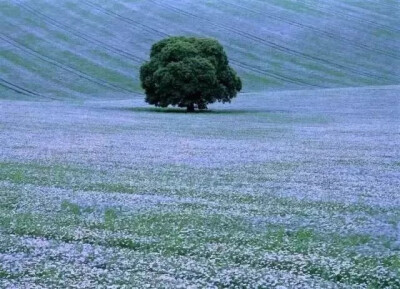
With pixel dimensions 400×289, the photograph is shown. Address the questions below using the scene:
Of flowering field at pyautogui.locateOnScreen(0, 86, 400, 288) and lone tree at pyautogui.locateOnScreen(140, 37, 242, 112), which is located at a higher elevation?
lone tree at pyautogui.locateOnScreen(140, 37, 242, 112)

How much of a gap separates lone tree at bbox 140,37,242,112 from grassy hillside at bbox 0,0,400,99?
17.1 m

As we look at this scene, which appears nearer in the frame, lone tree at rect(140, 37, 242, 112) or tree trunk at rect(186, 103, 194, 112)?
lone tree at rect(140, 37, 242, 112)

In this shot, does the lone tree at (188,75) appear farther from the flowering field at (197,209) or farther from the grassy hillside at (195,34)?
the grassy hillside at (195,34)

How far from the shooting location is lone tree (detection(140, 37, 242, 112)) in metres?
52.6

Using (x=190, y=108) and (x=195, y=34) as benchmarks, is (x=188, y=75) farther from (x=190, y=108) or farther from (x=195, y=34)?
(x=195, y=34)

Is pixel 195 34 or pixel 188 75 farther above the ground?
pixel 195 34

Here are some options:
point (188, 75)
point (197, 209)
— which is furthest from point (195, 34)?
point (197, 209)

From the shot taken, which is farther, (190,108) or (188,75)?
(190,108)

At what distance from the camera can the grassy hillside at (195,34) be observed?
7669cm

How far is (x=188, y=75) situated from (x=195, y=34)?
1399 inches

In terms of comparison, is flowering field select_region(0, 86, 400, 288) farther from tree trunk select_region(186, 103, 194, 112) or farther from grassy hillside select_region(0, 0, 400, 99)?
grassy hillside select_region(0, 0, 400, 99)

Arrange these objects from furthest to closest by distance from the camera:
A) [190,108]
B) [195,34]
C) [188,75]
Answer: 1. [195,34]
2. [190,108]
3. [188,75]

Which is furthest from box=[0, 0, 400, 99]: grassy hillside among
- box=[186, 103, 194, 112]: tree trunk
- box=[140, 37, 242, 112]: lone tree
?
box=[186, 103, 194, 112]: tree trunk

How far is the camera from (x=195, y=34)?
8700 cm
